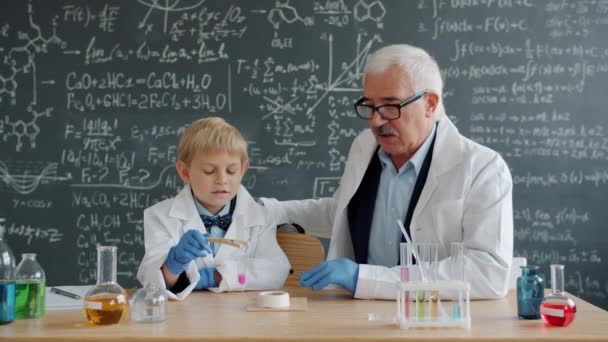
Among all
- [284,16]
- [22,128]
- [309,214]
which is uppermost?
[284,16]

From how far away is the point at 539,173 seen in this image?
4.11 meters

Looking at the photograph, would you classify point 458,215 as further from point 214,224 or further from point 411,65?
point 214,224

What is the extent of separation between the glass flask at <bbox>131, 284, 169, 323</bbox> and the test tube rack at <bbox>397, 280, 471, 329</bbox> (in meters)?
0.56

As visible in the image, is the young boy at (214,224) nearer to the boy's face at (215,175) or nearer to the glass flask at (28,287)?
the boy's face at (215,175)

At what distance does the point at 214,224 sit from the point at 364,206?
55 cm

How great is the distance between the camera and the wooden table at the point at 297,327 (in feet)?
5.30

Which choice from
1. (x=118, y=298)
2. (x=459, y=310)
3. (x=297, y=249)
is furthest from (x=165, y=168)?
(x=459, y=310)

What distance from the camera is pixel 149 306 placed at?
5.78 feet

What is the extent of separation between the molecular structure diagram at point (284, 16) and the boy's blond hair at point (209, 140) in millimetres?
1885

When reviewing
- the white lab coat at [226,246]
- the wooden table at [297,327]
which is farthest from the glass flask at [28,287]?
the white lab coat at [226,246]

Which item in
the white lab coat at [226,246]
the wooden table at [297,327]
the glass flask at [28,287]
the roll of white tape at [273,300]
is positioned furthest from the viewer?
the white lab coat at [226,246]

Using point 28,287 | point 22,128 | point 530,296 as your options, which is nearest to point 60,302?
point 28,287

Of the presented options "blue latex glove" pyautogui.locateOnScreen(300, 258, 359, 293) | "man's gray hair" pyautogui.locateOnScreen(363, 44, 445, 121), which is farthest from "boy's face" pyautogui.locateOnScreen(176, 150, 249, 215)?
"man's gray hair" pyautogui.locateOnScreen(363, 44, 445, 121)

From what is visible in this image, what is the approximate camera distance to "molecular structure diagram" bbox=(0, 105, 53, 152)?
4223 mm
